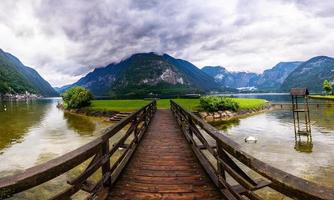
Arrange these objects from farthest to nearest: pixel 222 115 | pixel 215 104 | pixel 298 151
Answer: pixel 215 104, pixel 222 115, pixel 298 151

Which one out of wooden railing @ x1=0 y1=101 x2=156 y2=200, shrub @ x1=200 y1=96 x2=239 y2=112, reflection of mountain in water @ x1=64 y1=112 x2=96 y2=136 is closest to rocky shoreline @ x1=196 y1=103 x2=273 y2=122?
shrub @ x1=200 y1=96 x2=239 y2=112

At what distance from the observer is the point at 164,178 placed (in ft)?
24.8

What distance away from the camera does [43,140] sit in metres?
25.1

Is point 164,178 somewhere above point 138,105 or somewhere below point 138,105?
below

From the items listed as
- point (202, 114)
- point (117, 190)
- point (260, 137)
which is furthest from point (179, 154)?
point (202, 114)

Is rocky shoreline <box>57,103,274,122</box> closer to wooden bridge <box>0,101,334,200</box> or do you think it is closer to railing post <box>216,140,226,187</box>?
wooden bridge <box>0,101,334,200</box>

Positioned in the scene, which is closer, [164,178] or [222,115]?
[164,178]

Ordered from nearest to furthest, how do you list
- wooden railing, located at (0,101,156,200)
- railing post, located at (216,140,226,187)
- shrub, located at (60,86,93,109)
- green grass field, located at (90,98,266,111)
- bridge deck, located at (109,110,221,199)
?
wooden railing, located at (0,101,156,200), railing post, located at (216,140,226,187), bridge deck, located at (109,110,221,199), green grass field, located at (90,98,266,111), shrub, located at (60,86,93,109)

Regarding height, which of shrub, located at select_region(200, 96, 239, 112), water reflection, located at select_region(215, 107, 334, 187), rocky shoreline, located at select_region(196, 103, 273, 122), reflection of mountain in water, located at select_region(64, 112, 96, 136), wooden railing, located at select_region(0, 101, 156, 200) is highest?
wooden railing, located at select_region(0, 101, 156, 200)

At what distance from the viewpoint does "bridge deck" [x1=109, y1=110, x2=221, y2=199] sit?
630cm

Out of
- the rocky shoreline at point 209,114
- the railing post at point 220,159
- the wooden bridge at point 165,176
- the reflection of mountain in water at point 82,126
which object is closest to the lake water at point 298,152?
the wooden bridge at point 165,176

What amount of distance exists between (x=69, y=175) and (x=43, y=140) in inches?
499

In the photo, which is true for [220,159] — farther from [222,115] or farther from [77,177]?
[222,115]

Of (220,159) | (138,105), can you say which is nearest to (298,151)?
(220,159)
